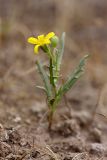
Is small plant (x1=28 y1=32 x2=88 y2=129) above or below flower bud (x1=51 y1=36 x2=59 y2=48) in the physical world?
below

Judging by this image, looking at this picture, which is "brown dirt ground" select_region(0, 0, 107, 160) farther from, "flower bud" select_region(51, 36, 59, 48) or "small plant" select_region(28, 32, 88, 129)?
"flower bud" select_region(51, 36, 59, 48)

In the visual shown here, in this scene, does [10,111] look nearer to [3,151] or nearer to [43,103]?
[43,103]

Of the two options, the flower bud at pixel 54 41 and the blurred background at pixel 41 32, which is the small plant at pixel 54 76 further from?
the blurred background at pixel 41 32

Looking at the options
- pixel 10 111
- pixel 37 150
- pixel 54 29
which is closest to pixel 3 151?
pixel 37 150

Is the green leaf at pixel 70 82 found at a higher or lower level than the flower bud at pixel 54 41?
lower

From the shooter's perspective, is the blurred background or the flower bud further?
the blurred background

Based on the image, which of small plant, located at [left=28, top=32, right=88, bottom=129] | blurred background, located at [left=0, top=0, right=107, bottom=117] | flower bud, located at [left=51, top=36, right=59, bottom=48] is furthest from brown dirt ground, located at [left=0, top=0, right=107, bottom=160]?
flower bud, located at [left=51, top=36, right=59, bottom=48]

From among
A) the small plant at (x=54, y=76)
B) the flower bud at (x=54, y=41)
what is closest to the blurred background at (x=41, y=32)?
the small plant at (x=54, y=76)

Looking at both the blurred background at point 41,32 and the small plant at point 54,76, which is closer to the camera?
the small plant at point 54,76
